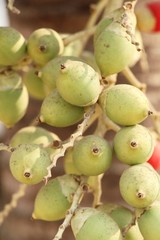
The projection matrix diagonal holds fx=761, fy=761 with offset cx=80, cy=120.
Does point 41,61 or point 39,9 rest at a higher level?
point 41,61

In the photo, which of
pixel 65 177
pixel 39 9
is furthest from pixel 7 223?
pixel 65 177

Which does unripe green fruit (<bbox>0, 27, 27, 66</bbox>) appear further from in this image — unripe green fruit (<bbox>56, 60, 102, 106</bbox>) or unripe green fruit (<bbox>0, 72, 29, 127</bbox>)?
unripe green fruit (<bbox>56, 60, 102, 106</bbox>)

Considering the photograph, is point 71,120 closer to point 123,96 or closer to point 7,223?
point 123,96

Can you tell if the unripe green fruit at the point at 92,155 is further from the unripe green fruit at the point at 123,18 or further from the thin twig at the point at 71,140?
the unripe green fruit at the point at 123,18

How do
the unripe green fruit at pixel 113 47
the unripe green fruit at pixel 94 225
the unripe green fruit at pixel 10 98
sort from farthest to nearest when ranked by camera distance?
the unripe green fruit at pixel 10 98 → the unripe green fruit at pixel 113 47 → the unripe green fruit at pixel 94 225

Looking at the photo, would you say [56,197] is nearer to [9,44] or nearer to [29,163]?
[29,163]

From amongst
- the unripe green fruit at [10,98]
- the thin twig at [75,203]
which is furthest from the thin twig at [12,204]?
the thin twig at [75,203]
